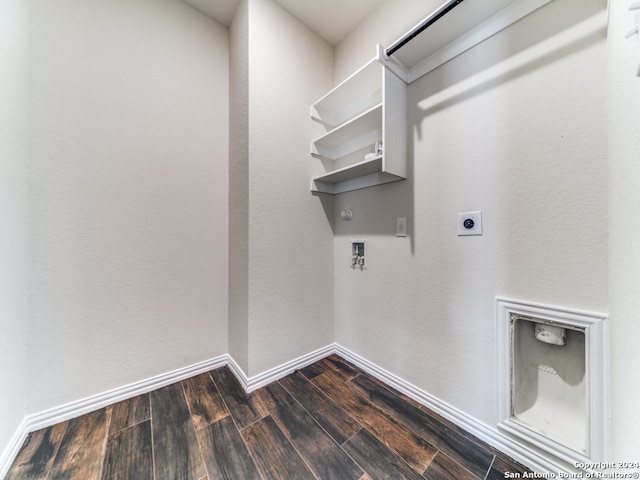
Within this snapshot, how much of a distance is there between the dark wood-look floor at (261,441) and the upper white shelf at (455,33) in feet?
6.56

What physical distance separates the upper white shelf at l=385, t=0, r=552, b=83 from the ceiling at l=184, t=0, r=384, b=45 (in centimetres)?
66

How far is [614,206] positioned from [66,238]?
2.46 metres

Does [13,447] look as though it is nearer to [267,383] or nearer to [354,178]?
[267,383]

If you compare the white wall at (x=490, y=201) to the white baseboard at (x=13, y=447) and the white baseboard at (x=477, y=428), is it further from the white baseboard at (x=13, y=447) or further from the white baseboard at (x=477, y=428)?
the white baseboard at (x=13, y=447)

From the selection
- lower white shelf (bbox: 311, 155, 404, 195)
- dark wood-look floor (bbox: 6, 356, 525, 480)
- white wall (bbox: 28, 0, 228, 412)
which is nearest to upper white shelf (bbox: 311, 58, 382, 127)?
lower white shelf (bbox: 311, 155, 404, 195)

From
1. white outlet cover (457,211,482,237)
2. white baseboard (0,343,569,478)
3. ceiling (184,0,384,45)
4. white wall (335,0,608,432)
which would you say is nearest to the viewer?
white wall (335,0,608,432)

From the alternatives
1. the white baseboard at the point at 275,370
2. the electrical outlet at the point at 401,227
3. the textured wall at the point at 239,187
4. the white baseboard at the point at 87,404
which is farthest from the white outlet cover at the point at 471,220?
the white baseboard at the point at 87,404

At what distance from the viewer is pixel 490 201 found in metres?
1.09

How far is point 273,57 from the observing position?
5.24 feet

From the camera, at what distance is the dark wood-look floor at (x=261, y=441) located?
3.18 feet

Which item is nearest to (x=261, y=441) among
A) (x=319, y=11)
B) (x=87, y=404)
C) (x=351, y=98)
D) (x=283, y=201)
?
(x=87, y=404)

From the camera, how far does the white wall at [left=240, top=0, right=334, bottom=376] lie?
151cm

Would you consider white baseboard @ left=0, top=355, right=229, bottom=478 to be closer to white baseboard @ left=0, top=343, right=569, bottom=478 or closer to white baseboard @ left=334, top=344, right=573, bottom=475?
white baseboard @ left=0, top=343, right=569, bottom=478

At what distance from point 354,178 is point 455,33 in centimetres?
93
